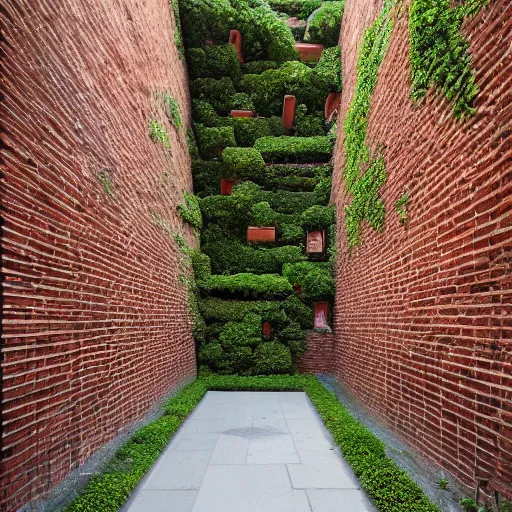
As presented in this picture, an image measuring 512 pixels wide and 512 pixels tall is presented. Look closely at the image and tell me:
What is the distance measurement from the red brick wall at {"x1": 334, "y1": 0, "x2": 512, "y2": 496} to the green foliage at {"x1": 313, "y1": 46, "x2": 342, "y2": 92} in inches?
240

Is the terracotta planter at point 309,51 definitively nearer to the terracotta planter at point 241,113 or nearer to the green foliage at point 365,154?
the terracotta planter at point 241,113

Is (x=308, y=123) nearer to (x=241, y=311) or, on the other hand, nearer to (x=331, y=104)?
(x=331, y=104)

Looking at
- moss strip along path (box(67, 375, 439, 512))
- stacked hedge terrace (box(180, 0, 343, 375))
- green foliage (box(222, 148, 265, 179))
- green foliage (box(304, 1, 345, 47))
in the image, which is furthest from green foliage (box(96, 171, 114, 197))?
green foliage (box(304, 1, 345, 47))

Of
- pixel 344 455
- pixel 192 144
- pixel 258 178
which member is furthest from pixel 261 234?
pixel 344 455

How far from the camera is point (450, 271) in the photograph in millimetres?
3016

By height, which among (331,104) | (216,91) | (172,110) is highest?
(216,91)

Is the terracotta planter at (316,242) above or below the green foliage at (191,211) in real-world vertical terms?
below

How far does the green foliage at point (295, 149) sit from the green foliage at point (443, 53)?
670 cm

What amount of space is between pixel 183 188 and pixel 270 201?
261 centimetres

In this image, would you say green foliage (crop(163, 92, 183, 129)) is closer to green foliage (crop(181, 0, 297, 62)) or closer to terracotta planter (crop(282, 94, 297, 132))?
green foliage (crop(181, 0, 297, 62))

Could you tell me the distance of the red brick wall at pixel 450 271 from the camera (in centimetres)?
236

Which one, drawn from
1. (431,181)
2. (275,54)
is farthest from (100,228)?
(275,54)

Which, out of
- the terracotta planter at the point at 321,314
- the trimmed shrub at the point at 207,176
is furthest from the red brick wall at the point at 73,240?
the trimmed shrub at the point at 207,176

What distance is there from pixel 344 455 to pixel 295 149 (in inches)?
336
